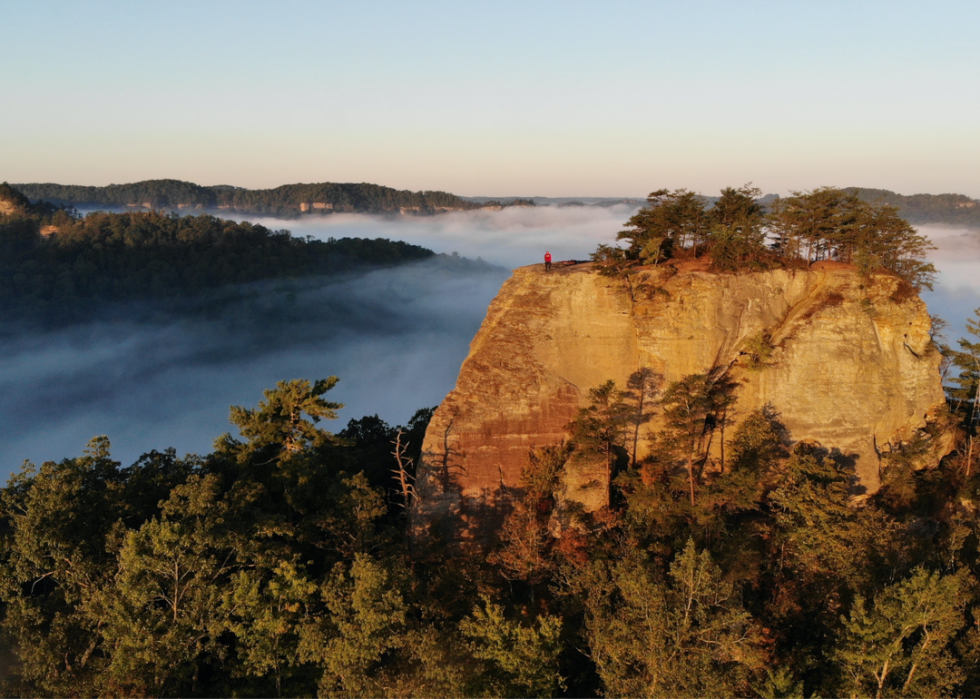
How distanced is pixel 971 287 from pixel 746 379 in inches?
4364

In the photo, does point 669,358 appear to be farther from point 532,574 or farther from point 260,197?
point 260,197

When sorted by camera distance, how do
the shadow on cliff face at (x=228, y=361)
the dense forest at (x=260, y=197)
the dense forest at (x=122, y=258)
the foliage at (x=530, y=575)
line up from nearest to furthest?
the foliage at (x=530, y=575)
the shadow on cliff face at (x=228, y=361)
the dense forest at (x=122, y=258)
the dense forest at (x=260, y=197)

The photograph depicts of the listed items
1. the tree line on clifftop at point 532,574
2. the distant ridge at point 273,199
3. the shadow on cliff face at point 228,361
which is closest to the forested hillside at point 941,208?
the distant ridge at point 273,199

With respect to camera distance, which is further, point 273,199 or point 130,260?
point 273,199

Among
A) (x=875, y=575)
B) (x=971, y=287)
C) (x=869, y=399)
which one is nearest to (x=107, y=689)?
(x=875, y=575)

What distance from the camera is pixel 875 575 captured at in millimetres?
20734

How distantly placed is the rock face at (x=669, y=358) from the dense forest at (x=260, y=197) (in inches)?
6286

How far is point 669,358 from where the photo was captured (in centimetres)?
2661

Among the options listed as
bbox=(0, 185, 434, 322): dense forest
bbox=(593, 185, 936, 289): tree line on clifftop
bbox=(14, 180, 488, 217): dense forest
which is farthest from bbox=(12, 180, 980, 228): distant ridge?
bbox=(593, 185, 936, 289): tree line on clifftop

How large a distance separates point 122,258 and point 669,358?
11323 centimetres

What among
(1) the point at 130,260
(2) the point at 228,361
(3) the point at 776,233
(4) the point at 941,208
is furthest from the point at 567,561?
(4) the point at 941,208

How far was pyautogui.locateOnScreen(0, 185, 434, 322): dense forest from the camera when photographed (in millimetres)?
106062

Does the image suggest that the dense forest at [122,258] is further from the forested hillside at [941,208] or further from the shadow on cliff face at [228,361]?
the forested hillside at [941,208]

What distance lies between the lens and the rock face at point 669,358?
2586 centimetres
